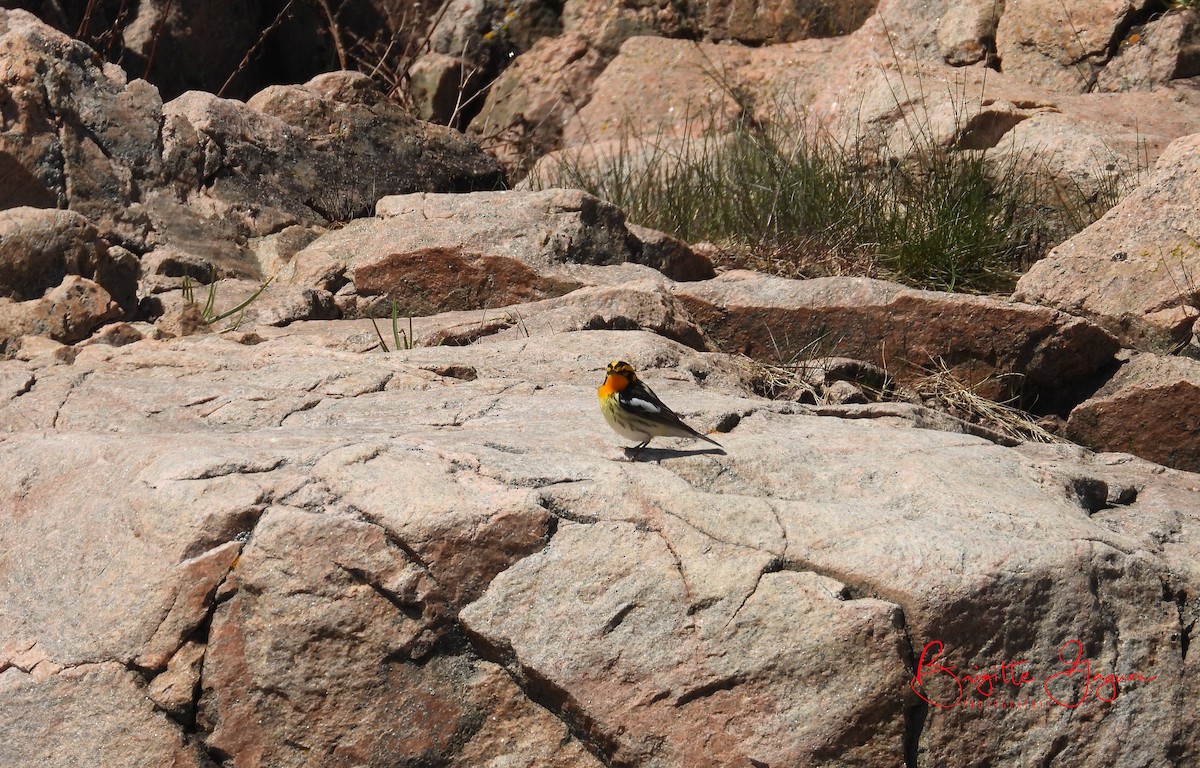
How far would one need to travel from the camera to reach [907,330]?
534 cm

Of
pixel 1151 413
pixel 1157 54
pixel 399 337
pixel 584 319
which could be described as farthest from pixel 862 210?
pixel 399 337

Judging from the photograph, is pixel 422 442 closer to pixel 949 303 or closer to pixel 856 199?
pixel 949 303

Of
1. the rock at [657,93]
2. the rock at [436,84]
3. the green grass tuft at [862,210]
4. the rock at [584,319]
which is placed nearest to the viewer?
the rock at [584,319]

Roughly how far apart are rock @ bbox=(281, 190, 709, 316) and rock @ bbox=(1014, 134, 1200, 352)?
6.82 ft

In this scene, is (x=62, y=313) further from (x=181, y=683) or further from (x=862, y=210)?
(x=862, y=210)

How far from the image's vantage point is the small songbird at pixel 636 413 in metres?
3.15

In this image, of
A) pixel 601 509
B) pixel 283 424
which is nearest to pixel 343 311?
pixel 283 424

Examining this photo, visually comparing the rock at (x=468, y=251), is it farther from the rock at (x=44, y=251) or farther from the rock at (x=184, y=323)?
the rock at (x=44, y=251)

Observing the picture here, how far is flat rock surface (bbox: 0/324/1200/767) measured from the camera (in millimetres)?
2648

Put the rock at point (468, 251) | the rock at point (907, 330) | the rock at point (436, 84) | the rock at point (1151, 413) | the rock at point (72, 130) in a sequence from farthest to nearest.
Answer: the rock at point (436, 84) → the rock at point (72, 130) → the rock at point (468, 251) → the rock at point (907, 330) → the rock at point (1151, 413)

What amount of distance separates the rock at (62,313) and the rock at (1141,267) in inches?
160

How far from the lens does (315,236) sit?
21.0 feet

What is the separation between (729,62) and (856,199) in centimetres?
318

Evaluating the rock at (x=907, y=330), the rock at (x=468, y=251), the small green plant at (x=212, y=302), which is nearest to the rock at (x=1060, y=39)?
the rock at (x=907, y=330)
